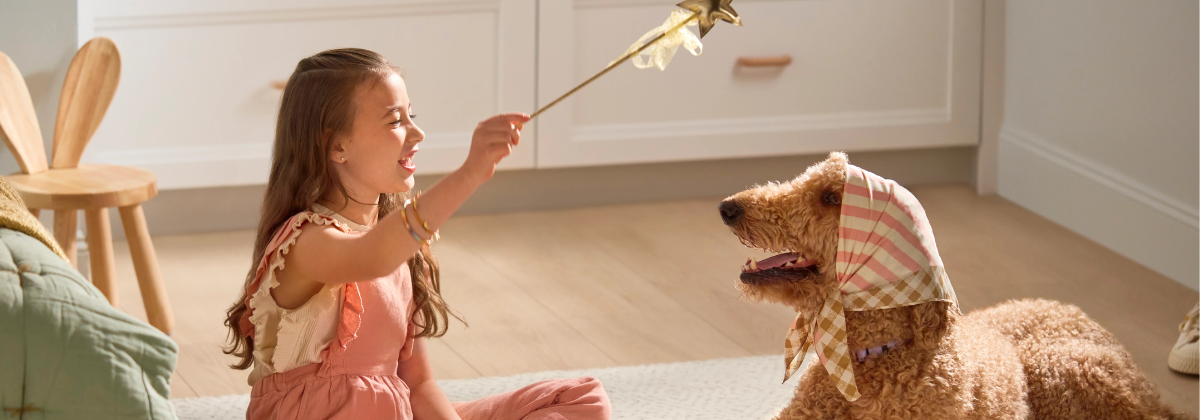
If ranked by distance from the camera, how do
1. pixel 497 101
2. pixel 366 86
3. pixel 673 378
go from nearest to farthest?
pixel 366 86, pixel 673 378, pixel 497 101

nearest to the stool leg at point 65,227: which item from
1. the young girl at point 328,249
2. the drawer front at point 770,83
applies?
the young girl at point 328,249

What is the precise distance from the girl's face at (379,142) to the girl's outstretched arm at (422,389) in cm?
25

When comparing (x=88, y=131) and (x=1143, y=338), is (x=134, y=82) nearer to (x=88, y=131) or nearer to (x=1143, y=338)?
(x=88, y=131)

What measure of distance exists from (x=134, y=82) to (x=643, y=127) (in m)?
1.25

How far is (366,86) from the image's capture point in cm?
133

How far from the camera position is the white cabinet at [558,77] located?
9.29 feet

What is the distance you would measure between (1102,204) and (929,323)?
5.85ft

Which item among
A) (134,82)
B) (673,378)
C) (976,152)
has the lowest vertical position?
(673,378)

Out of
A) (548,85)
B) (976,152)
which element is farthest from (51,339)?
(976,152)

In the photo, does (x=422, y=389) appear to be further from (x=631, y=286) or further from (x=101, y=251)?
(x=631, y=286)

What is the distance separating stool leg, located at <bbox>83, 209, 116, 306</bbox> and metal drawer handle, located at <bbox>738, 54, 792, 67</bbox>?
1.64 m

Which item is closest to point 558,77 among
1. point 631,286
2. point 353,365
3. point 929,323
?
point 631,286

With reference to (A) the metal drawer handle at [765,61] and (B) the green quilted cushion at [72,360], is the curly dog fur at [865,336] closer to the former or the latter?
(B) the green quilted cushion at [72,360]

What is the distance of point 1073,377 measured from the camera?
5.01ft
